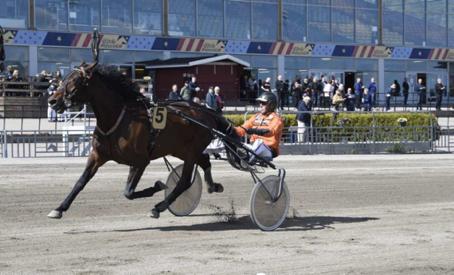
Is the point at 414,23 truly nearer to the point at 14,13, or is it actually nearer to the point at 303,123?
the point at 14,13

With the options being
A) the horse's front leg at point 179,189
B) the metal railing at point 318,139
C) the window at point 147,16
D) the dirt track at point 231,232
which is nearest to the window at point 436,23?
the window at point 147,16

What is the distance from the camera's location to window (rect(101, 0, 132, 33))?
45.9 metres

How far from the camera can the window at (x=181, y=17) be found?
48.5m

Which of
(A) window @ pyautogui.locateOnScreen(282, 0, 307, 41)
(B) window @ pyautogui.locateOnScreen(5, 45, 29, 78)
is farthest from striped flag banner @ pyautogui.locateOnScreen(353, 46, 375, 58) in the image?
(B) window @ pyautogui.locateOnScreen(5, 45, 29, 78)

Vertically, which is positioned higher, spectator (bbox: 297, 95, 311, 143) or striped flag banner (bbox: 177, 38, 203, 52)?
striped flag banner (bbox: 177, 38, 203, 52)

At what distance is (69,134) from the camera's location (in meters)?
24.7

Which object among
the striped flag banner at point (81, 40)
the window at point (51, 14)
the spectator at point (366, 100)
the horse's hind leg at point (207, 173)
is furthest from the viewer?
the striped flag banner at point (81, 40)

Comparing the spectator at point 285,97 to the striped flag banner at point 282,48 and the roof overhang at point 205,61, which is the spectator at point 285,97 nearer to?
the roof overhang at point 205,61

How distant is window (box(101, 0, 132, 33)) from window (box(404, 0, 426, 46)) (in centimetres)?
2087

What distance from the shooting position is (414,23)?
58.6 meters

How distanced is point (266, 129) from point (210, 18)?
3913cm

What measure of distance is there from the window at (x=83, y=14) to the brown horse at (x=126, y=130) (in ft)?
113

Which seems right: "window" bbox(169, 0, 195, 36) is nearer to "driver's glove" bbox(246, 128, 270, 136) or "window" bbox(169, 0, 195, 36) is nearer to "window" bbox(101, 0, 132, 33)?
"window" bbox(101, 0, 132, 33)

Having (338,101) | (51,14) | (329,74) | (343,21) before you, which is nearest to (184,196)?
(338,101)
